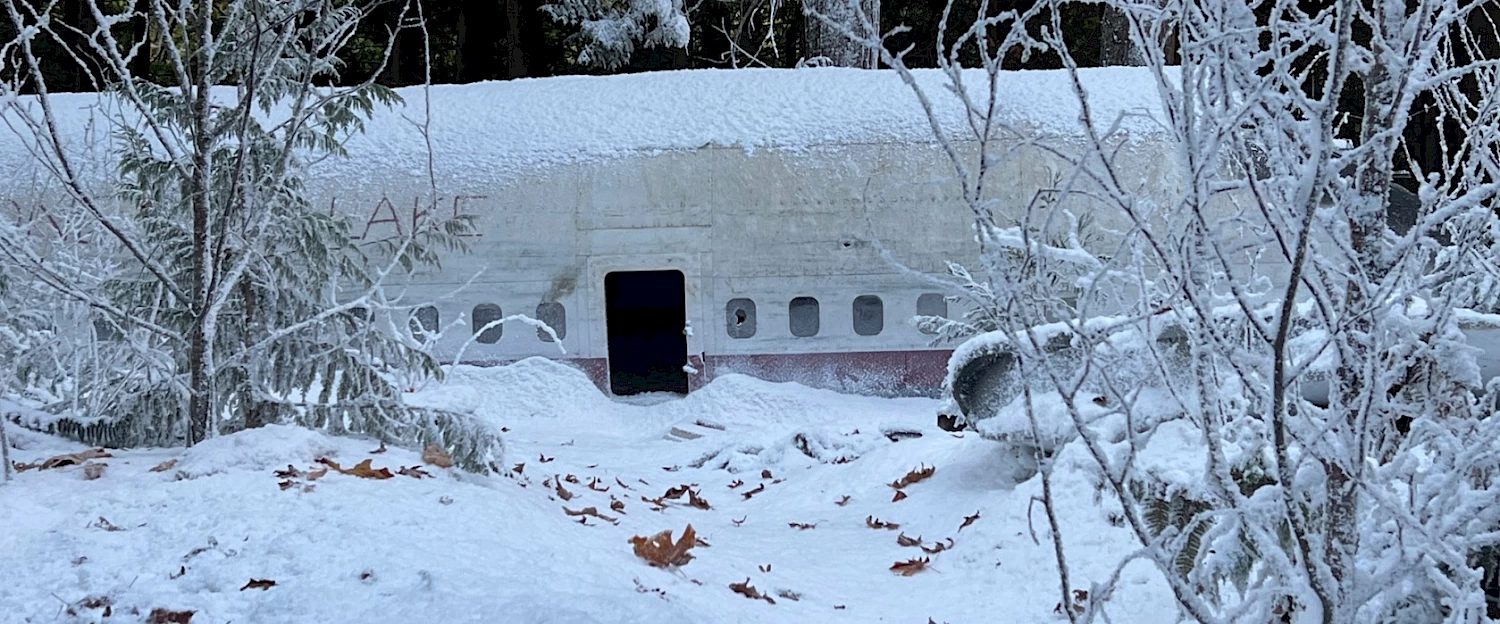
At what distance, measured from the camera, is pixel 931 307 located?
12.4m

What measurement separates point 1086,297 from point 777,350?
9.86m

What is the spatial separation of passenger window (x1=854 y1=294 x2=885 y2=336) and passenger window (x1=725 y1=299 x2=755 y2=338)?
1026mm

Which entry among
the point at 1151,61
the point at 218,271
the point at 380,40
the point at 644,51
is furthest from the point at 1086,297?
the point at 380,40

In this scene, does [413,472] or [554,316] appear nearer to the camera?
[413,472]

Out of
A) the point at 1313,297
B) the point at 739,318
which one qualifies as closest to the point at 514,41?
the point at 739,318

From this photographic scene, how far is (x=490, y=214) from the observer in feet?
40.4

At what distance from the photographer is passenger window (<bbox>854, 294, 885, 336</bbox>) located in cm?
1235

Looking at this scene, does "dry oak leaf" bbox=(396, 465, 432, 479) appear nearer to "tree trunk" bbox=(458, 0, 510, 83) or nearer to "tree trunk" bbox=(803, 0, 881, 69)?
"tree trunk" bbox=(803, 0, 881, 69)

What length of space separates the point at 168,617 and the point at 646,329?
50.7 ft

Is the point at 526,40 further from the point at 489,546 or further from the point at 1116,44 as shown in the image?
the point at 489,546

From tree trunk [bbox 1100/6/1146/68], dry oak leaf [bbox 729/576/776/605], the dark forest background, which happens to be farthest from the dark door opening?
dry oak leaf [bbox 729/576/776/605]

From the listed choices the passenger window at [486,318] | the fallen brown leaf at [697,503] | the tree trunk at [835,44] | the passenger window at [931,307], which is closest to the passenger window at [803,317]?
the passenger window at [931,307]

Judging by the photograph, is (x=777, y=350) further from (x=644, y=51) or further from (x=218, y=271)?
(x=644, y=51)

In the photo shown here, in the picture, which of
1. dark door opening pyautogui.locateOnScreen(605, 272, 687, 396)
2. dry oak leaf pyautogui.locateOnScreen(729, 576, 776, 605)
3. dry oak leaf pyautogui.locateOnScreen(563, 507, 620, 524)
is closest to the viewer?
dry oak leaf pyautogui.locateOnScreen(729, 576, 776, 605)
